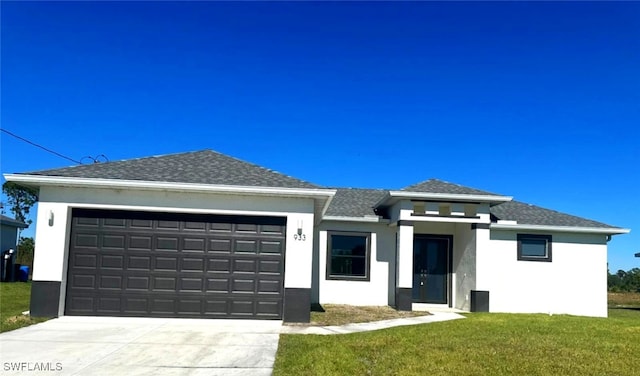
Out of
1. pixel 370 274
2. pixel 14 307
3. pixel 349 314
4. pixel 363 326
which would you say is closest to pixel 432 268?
pixel 370 274

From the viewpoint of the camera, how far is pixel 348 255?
54.2ft

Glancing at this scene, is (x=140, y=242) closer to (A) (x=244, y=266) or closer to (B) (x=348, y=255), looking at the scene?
(A) (x=244, y=266)

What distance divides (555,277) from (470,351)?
31.3ft

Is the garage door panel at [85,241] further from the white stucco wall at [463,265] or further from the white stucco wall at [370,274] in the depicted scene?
the white stucco wall at [463,265]

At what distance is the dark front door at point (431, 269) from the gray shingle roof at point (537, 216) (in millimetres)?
2092

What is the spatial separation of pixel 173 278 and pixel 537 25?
10780 mm

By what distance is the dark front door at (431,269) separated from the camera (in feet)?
55.1

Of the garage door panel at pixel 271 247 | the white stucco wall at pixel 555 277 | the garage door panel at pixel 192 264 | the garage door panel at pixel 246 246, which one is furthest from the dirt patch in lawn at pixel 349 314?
the white stucco wall at pixel 555 277

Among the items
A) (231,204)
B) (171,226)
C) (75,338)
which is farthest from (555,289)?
(75,338)

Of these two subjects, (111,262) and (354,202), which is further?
(354,202)

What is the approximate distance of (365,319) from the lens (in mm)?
12430

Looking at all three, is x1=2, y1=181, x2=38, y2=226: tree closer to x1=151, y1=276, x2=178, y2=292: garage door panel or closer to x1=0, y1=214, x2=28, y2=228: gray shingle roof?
x1=0, y1=214, x2=28, y2=228: gray shingle roof

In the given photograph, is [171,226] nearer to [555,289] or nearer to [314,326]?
[314,326]

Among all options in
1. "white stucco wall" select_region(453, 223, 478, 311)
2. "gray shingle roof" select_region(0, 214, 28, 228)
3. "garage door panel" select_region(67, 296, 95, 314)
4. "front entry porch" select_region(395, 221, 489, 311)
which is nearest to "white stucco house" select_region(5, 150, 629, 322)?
"garage door panel" select_region(67, 296, 95, 314)
